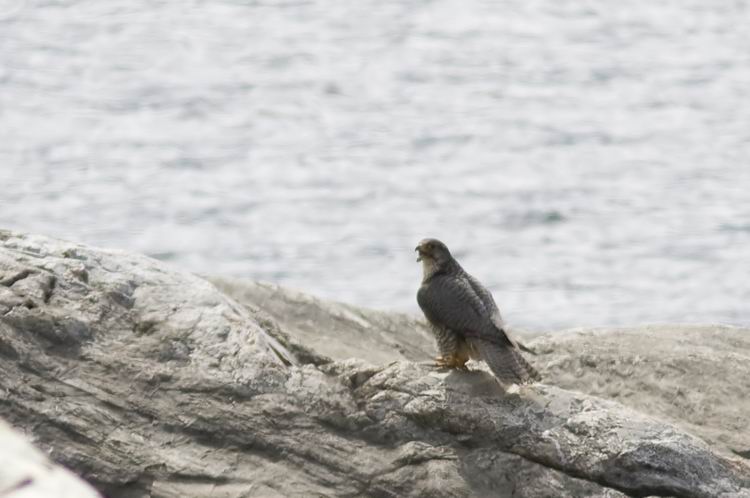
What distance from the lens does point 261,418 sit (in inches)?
220

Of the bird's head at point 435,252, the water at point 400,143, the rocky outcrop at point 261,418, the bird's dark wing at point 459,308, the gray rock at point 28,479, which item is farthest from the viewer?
the water at point 400,143

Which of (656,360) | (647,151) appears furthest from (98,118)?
(656,360)

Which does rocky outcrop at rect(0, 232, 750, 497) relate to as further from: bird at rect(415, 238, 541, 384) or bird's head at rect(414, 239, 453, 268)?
bird's head at rect(414, 239, 453, 268)

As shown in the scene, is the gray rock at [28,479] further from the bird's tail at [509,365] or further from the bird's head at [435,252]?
the bird's head at [435,252]

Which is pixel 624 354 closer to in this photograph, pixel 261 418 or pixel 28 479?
pixel 261 418

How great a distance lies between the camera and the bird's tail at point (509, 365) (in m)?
5.44

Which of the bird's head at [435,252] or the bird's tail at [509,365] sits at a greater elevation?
the bird's head at [435,252]

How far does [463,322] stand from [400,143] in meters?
8.63

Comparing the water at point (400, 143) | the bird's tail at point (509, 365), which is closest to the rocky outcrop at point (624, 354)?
the bird's tail at point (509, 365)

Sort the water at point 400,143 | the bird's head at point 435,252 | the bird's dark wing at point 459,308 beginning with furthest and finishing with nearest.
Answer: the water at point 400,143 < the bird's head at point 435,252 < the bird's dark wing at point 459,308

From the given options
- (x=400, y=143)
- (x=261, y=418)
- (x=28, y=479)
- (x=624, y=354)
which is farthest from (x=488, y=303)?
(x=400, y=143)

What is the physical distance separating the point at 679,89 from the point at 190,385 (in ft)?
35.1

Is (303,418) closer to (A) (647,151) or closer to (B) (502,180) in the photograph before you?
(B) (502,180)

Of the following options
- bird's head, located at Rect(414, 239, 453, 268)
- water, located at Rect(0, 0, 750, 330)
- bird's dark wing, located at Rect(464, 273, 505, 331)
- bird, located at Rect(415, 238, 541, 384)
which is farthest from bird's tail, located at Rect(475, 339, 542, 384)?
water, located at Rect(0, 0, 750, 330)
